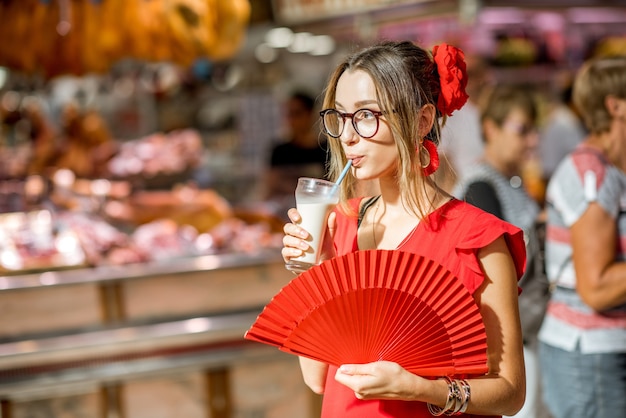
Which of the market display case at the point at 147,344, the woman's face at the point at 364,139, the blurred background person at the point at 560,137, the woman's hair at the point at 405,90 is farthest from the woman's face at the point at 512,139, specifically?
the blurred background person at the point at 560,137

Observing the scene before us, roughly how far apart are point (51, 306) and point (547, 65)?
6.34 meters

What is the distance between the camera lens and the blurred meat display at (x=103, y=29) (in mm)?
5418

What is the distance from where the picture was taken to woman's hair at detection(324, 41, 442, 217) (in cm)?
188

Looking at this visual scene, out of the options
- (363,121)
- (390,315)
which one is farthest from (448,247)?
(363,121)

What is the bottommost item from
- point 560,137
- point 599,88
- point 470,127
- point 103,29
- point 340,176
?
point 560,137

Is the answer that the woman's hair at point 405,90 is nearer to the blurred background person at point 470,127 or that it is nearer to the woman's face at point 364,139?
the woman's face at point 364,139

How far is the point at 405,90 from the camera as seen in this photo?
1.89 meters

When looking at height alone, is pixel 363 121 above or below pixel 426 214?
above

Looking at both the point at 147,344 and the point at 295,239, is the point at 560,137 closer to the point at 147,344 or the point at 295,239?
the point at 147,344

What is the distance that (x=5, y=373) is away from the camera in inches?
146

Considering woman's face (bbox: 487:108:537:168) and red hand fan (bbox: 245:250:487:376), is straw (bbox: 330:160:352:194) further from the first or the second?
woman's face (bbox: 487:108:537:168)

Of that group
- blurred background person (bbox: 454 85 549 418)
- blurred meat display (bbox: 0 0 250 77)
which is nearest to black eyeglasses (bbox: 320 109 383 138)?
blurred background person (bbox: 454 85 549 418)

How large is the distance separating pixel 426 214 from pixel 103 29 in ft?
12.9

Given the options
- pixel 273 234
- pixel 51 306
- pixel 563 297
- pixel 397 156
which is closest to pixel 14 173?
pixel 273 234
